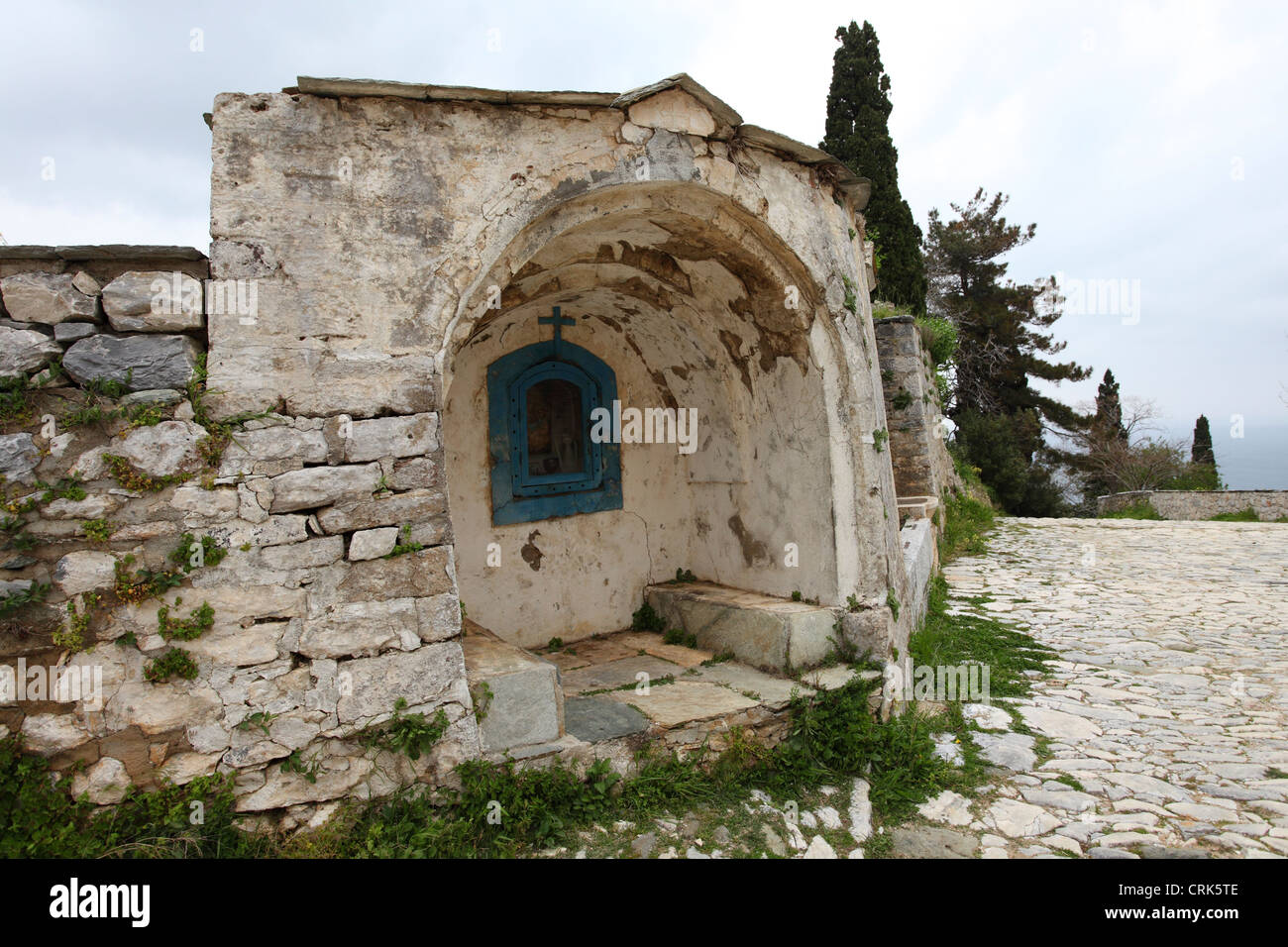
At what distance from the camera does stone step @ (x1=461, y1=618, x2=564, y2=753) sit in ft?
10.6

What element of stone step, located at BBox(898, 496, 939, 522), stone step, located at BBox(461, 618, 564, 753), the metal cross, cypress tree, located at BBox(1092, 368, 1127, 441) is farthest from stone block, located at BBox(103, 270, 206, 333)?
cypress tree, located at BBox(1092, 368, 1127, 441)

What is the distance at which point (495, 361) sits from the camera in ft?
16.9

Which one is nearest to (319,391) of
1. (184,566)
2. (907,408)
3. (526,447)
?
(184,566)

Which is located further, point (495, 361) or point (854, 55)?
point (854, 55)

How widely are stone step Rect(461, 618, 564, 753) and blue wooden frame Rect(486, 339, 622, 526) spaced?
1926 millimetres

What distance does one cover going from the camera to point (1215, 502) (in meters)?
16.2

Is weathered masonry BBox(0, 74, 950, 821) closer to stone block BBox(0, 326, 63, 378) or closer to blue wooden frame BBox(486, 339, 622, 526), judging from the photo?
stone block BBox(0, 326, 63, 378)

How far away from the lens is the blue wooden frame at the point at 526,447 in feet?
17.0

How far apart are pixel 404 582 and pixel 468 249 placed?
4.81 feet

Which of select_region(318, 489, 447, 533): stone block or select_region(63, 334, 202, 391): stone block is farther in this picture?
select_region(318, 489, 447, 533): stone block

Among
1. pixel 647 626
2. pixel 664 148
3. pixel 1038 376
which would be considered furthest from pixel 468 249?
pixel 1038 376

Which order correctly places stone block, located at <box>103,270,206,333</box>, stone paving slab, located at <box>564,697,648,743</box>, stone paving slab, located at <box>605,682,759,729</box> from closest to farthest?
stone block, located at <box>103,270,206,333</box> < stone paving slab, located at <box>564,697,648,743</box> < stone paving slab, located at <box>605,682,759,729</box>

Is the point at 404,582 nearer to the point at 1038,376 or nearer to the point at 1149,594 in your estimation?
the point at 1149,594

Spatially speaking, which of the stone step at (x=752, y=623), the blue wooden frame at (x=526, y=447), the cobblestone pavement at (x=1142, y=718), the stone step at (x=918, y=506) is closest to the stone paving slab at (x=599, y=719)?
the stone step at (x=752, y=623)
